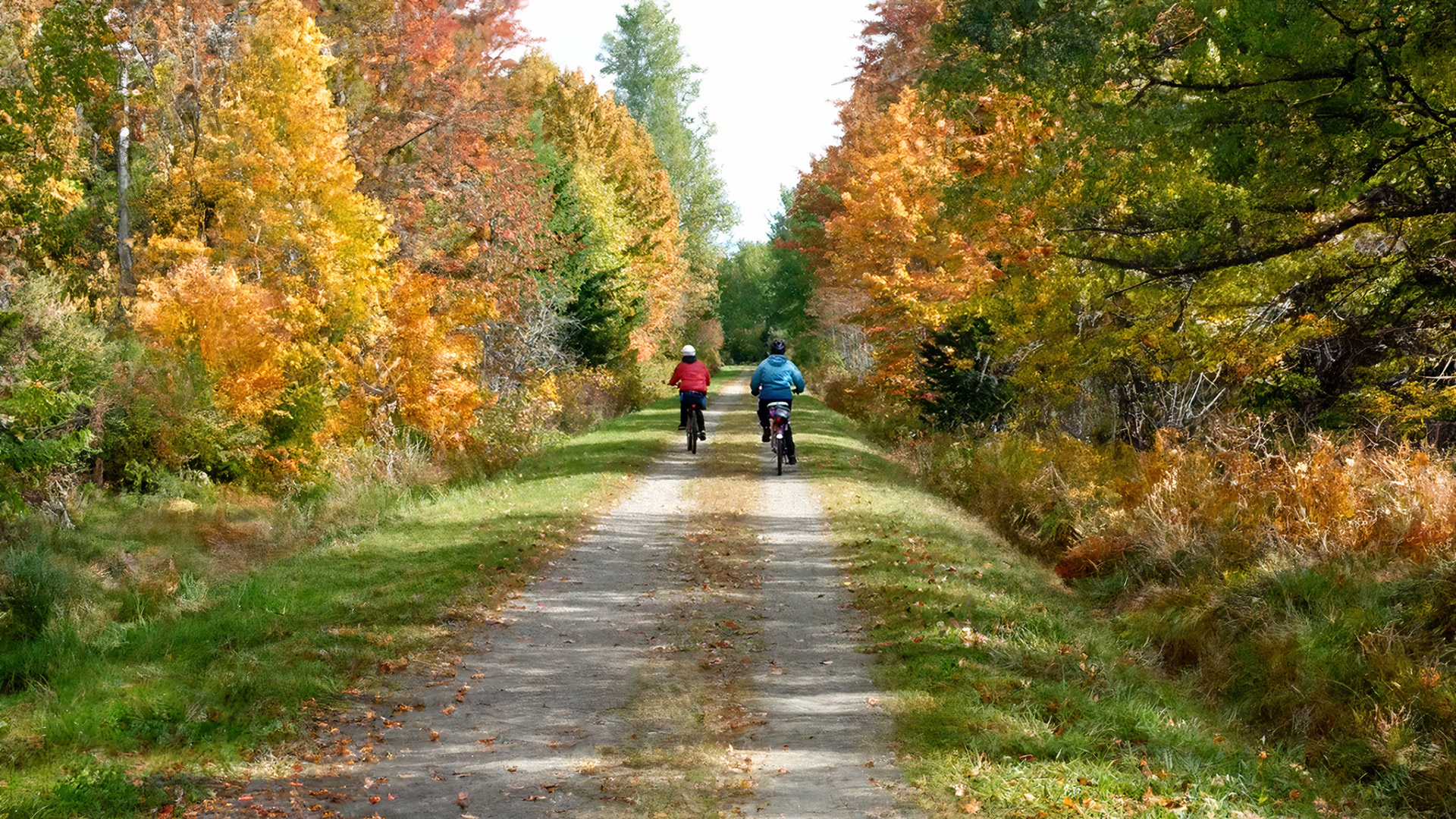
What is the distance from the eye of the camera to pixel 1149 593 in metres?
11.9

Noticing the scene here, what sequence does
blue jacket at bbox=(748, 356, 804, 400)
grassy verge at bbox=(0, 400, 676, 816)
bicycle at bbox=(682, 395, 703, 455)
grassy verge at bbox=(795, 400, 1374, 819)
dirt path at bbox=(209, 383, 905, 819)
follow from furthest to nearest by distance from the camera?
bicycle at bbox=(682, 395, 703, 455), blue jacket at bbox=(748, 356, 804, 400), grassy verge at bbox=(795, 400, 1374, 819), grassy verge at bbox=(0, 400, 676, 816), dirt path at bbox=(209, 383, 905, 819)

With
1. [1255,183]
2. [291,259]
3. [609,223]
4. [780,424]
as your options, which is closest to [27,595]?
[780,424]

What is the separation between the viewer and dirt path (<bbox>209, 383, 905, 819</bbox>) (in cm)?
550

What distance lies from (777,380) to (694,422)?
335 centimetres

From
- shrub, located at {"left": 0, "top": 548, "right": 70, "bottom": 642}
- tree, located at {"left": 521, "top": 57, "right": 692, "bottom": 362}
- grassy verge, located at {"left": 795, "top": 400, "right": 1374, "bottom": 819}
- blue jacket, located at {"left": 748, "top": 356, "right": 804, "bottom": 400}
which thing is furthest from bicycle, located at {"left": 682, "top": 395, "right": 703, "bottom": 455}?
tree, located at {"left": 521, "top": 57, "right": 692, "bottom": 362}

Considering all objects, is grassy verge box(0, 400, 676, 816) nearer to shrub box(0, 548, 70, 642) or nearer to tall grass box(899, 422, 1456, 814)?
shrub box(0, 548, 70, 642)

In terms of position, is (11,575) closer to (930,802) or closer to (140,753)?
(140,753)

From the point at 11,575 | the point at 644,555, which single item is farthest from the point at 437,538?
the point at 11,575

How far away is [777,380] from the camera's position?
18.1m

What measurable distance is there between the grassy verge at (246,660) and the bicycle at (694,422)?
24.1 feet

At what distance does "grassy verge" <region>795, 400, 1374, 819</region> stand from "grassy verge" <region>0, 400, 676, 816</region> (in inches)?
137

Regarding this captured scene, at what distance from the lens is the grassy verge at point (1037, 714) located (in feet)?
19.1

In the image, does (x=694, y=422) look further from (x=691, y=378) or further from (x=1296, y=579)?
(x=1296, y=579)

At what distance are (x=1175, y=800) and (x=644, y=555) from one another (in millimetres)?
6769
